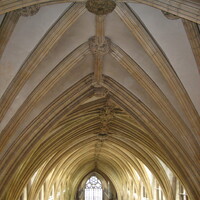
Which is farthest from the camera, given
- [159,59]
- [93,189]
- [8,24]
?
[93,189]

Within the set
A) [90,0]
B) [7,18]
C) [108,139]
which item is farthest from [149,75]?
[108,139]

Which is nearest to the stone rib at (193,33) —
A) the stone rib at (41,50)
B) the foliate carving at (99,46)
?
the stone rib at (41,50)

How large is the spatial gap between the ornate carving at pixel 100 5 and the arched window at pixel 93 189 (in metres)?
29.7

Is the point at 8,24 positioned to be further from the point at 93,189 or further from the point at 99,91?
the point at 93,189

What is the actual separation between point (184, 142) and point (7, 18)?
7297mm

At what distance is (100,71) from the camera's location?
39.3 feet

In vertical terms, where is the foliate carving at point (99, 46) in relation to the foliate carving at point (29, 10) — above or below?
above

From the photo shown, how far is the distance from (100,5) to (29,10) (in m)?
1.53

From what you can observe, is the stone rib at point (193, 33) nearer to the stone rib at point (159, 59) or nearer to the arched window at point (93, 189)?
the stone rib at point (159, 59)

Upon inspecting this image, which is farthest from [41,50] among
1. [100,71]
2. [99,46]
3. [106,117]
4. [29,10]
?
[106,117]

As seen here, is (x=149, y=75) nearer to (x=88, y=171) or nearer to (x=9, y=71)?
(x=9, y=71)

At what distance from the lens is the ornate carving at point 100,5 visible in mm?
7875

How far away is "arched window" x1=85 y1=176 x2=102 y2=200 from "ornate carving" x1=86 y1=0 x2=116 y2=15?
1170 inches

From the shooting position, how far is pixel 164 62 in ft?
32.2
